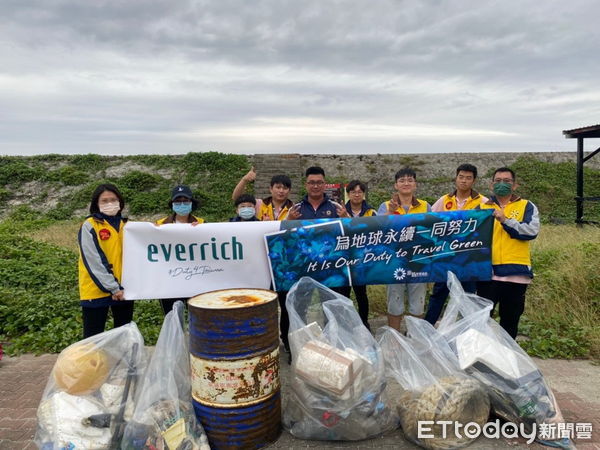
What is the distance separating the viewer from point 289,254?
4.24 m

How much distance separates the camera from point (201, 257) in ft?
14.0

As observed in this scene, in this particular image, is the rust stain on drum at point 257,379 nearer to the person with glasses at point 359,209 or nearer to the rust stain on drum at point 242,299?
the rust stain on drum at point 242,299

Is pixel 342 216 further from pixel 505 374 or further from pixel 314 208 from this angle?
pixel 505 374

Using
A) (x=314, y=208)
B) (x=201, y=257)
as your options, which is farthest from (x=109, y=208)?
(x=314, y=208)

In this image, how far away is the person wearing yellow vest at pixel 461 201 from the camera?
15.0 feet

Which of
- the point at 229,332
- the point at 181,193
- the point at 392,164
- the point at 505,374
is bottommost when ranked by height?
the point at 505,374

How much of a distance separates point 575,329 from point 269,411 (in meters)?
4.07

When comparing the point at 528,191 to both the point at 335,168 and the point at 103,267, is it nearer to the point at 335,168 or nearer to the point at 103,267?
the point at 335,168

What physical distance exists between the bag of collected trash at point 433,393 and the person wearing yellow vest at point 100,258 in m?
2.47

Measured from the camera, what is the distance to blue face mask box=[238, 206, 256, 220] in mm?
4648

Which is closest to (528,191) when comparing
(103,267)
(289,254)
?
(289,254)

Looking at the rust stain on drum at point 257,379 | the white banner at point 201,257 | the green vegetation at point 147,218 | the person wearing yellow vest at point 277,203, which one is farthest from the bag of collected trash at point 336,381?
the green vegetation at point 147,218

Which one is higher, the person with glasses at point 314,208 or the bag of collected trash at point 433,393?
the person with glasses at point 314,208

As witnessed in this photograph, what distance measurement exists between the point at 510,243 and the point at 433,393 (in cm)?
179
